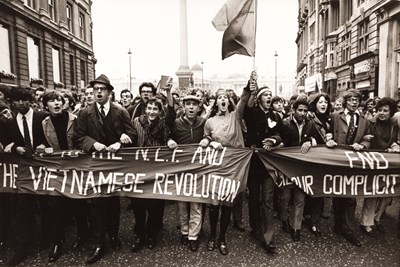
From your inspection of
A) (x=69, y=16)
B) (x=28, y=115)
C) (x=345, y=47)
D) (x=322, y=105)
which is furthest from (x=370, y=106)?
(x=69, y=16)

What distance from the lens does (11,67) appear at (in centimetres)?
1597

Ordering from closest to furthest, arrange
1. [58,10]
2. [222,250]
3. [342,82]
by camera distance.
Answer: [222,250]
[58,10]
[342,82]

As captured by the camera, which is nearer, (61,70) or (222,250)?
(222,250)

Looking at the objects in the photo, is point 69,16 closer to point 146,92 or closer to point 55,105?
point 146,92

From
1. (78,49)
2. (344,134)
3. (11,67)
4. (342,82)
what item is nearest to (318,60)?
(342,82)

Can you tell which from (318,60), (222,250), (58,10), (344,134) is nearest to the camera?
(222,250)

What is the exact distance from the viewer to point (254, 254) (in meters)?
4.07

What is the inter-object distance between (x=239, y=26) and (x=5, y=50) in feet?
48.2

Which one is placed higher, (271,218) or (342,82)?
(342,82)

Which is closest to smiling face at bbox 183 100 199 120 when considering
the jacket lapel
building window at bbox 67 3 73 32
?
the jacket lapel

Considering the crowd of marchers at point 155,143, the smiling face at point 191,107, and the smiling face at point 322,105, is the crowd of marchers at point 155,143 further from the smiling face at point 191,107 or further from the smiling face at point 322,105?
the smiling face at point 322,105

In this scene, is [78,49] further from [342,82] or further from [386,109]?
[386,109]

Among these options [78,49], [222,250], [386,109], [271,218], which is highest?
[78,49]

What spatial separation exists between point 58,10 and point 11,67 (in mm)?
7705
